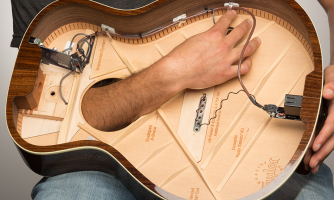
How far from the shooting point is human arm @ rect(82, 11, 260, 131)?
1305 millimetres

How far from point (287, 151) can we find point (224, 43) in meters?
0.49

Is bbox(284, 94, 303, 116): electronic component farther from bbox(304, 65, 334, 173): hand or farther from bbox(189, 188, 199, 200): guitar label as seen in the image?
bbox(189, 188, 199, 200): guitar label

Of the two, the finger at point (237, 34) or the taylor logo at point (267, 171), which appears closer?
the taylor logo at point (267, 171)

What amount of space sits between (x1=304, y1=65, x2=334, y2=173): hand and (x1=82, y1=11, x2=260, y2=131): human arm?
321 millimetres

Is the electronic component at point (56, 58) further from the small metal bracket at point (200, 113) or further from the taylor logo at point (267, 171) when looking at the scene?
the taylor logo at point (267, 171)

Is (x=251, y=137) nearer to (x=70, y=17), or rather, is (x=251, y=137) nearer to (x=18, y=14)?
(x=70, y=17)

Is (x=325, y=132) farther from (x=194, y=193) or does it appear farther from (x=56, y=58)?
(x=56, y=58)

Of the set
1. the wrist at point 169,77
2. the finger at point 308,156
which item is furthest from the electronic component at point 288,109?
the wrist at point 169,77

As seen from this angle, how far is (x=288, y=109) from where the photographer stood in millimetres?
1089

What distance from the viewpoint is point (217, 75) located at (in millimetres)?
1291

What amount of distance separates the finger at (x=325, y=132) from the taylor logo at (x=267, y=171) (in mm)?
151

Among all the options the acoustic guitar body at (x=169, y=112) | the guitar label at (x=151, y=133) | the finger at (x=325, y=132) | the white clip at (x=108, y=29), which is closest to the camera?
the finger at (x=325, y=132)

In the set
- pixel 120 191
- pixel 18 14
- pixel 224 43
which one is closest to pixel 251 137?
pixel 224 43

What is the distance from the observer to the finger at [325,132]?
103 centimetres
